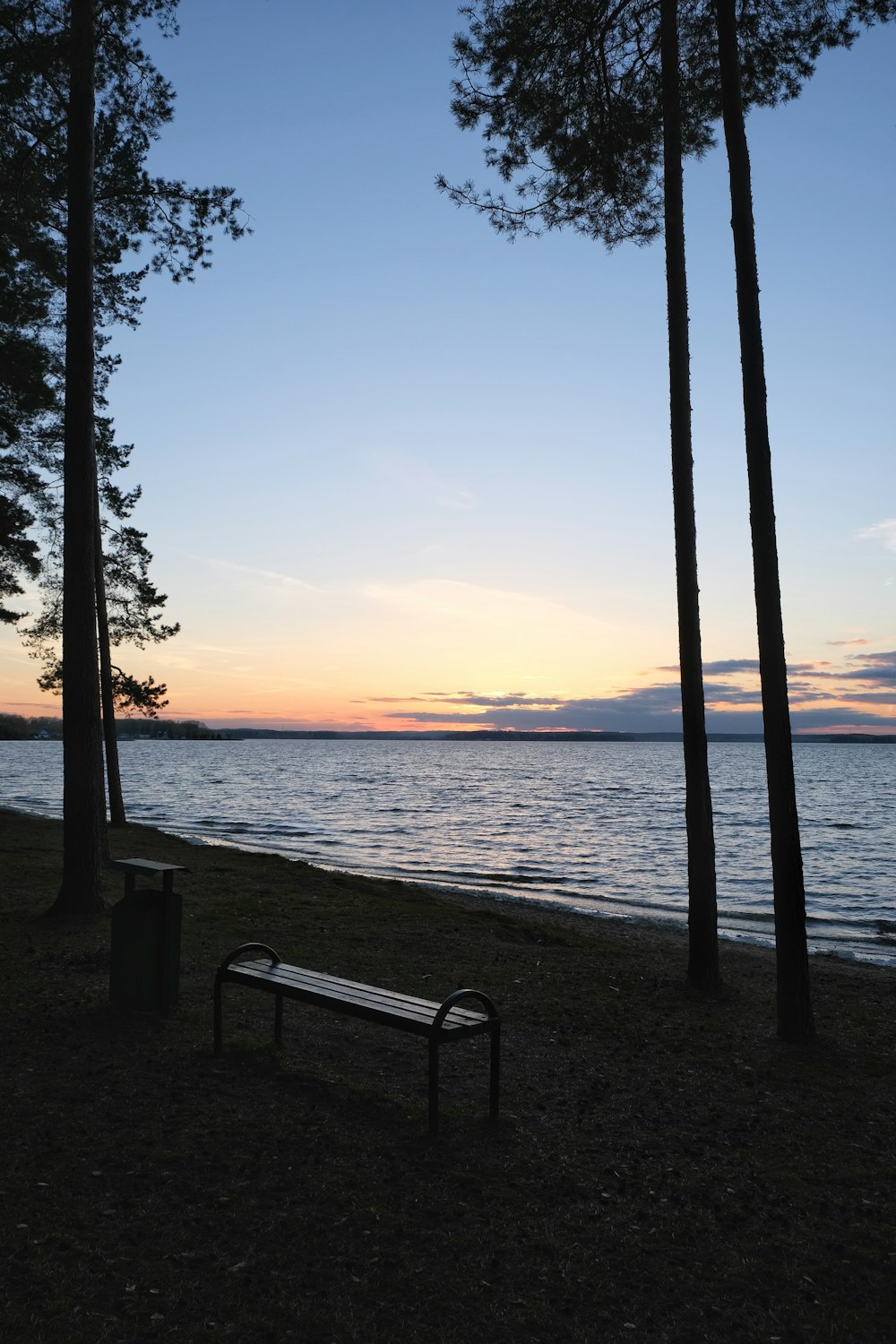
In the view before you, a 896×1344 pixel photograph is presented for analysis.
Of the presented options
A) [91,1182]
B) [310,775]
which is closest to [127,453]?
[91,1182]

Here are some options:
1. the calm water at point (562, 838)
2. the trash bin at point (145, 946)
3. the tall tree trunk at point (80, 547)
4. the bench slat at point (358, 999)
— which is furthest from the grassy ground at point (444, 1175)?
the calm water at point (562, 838)

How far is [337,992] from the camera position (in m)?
5.96

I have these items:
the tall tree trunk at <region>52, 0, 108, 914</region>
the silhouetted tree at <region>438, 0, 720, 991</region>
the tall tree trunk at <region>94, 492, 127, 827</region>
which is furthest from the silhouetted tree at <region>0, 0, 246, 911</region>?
the tall tree trunk at <region>94, 492, 127, 827</region>

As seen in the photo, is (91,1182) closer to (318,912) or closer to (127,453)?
(318,912)

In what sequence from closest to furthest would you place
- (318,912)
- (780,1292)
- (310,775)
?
(780,1292) → (318,912) → (310,775)

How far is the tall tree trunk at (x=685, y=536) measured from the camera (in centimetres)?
907

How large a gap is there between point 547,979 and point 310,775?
77611 millimetres

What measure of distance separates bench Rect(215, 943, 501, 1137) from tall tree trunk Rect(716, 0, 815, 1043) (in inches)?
120

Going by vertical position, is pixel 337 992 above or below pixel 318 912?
above

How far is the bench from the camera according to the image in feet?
17.1

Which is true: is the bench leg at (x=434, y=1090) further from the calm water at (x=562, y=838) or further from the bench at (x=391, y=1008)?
the calm water at (x=562, y=838)

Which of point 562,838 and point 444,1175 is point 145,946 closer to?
point 444,1175

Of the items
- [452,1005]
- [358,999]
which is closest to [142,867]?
[358,999]

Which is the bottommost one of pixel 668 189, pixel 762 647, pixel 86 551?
pixel 762 647
